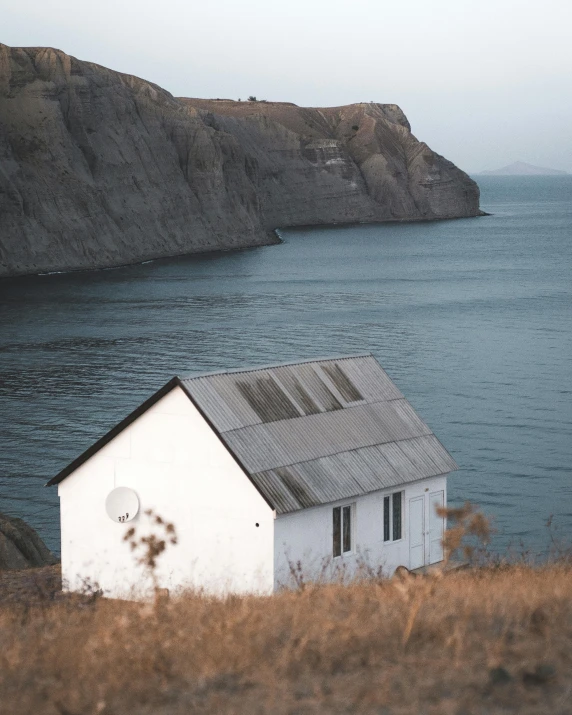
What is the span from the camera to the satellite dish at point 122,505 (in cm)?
1798

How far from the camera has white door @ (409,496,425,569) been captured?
1891 cm

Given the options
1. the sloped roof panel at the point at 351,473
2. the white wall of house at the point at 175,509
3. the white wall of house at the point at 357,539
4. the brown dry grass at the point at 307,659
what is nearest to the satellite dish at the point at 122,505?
the white wall of house at the point at 175,509

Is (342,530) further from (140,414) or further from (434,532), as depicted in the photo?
(140,414)

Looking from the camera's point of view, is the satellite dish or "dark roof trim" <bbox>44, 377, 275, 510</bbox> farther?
the satellite dish

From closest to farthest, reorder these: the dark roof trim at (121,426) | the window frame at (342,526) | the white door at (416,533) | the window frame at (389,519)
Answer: the dark roof trim at (121,426) < the window frame at (342,526) < the window frame at (389,519) < the white door at (416,533)

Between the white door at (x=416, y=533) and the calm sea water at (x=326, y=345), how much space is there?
8558 mm

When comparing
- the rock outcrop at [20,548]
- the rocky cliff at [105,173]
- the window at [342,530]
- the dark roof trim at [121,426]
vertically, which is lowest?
the rock outcrop at [20,548]

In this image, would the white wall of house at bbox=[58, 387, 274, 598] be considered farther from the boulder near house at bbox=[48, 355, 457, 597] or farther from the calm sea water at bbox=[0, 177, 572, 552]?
the calm sea water at bbox=[0, 177, 572, 552]

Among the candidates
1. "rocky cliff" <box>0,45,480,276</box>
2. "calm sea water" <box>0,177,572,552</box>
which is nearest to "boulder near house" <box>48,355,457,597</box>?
"calm sea water" <box>0,177,572,552</box>

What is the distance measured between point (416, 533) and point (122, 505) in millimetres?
4830

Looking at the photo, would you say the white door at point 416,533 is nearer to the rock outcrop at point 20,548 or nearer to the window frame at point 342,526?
the window frame at point 342,526

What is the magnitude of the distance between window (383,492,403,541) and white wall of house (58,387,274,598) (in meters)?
2.59

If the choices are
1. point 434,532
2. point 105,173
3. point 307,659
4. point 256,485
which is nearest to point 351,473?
point 256,485

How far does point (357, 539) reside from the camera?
1795 centimetres
